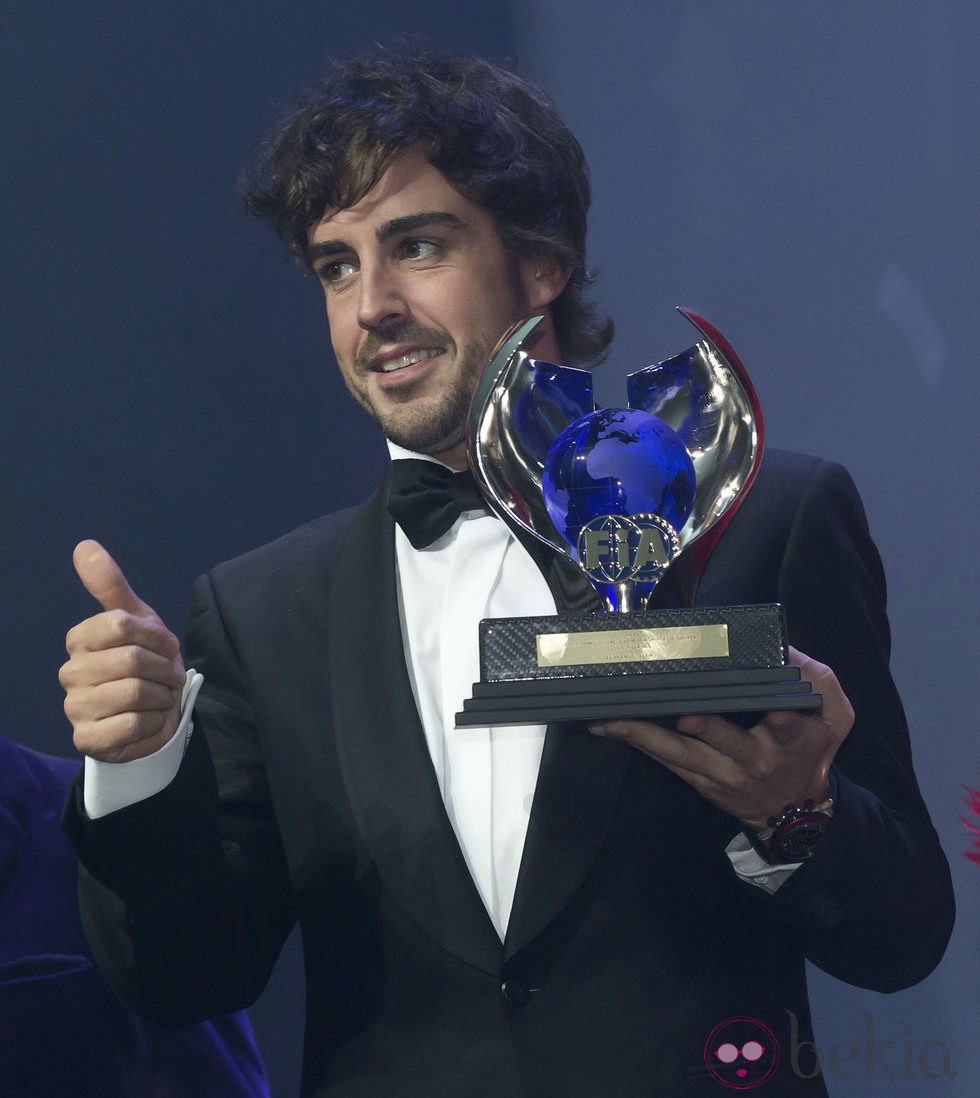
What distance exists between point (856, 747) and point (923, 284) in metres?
1.21

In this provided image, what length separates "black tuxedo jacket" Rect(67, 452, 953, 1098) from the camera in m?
1.44

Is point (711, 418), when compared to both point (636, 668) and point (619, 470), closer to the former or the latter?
point (619, 470)

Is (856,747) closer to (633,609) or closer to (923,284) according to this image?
(633,609)

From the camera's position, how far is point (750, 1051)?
146 centimetres

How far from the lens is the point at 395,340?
1.78m

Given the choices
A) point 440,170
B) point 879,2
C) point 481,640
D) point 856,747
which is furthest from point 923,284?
point 481,640

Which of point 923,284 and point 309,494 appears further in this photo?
point 309,494

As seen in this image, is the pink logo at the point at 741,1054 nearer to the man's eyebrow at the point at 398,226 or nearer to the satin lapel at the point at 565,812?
the satin lapel at the point at 565,812

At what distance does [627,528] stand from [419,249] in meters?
0.66

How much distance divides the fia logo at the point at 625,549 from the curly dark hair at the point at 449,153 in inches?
28.7

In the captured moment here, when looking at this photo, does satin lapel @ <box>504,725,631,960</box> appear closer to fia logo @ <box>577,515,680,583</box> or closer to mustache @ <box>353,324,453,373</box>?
fia logo @ <box>577,515,680,583</box>

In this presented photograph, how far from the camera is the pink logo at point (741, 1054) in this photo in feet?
4.75

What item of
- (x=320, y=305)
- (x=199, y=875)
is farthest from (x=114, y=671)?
(x=320, y=305)

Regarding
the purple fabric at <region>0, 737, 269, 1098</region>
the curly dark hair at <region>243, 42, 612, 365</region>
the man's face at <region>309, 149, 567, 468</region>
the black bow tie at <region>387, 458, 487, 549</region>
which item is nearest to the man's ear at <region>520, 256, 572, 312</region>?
the curly dark hair at <region>243, 42, 612, 365</region>
